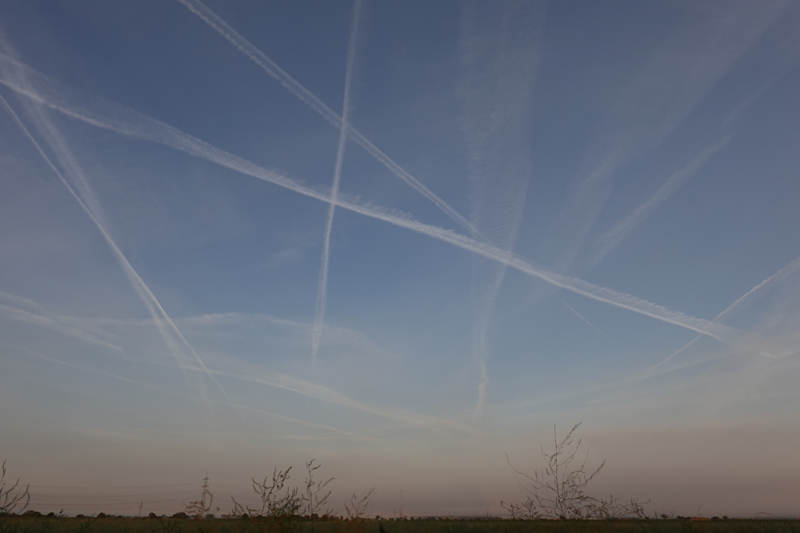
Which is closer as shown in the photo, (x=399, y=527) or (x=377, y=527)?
(x=377, y=527)

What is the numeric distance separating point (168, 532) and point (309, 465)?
182 inches

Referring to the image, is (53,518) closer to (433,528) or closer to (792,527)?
(433,528)

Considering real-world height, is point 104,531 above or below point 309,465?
below

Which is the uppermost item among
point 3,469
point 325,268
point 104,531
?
point 325,268

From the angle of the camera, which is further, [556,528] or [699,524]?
[699,524]

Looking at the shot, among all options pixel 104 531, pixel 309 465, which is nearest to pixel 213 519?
pixel 104 531

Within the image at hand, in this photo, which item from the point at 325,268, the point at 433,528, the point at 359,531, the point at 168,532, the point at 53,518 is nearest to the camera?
the point at 168,532

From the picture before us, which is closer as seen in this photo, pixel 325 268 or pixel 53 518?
pixel 53 518

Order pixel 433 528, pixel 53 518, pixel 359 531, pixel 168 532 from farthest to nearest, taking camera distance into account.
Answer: pixel 53 518 < pixel 433 528 < pixel 359 531 < pixel 168 532

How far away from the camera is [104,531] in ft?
63.6

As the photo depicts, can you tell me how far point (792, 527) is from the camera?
19.7 m

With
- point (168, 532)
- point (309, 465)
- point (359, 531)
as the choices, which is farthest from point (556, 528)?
point (168, 532)

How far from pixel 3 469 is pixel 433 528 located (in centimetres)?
1530

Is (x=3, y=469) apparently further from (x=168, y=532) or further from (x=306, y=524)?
(x=306, y=524)
